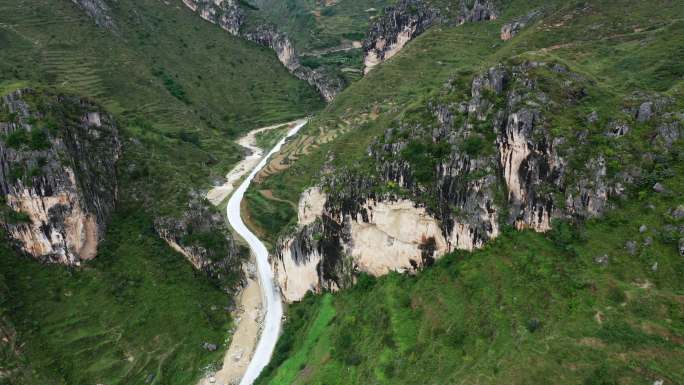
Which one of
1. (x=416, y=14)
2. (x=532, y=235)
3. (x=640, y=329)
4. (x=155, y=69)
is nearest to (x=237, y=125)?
(x=155, y=69)

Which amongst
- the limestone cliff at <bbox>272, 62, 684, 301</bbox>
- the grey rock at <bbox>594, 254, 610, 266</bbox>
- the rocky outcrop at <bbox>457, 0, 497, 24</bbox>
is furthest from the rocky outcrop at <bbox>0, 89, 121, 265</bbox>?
the rocky outcrop at <bbox>457, 0, 497, 24</bbox>

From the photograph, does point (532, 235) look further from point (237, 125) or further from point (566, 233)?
point (237, 125)

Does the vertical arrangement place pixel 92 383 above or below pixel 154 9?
below

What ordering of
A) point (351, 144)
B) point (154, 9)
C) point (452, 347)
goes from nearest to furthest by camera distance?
point (452, 347)
point (351, 144)
point (154, 9)

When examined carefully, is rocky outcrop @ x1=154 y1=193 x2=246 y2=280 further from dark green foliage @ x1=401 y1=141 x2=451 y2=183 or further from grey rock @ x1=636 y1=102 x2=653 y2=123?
grey rock @ x1=636 y1=102 x2=653 y2=123

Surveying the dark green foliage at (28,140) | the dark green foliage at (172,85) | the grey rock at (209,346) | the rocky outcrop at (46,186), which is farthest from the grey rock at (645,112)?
the dark green foliage at (172,85)

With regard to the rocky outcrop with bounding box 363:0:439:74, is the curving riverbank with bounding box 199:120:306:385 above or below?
below
